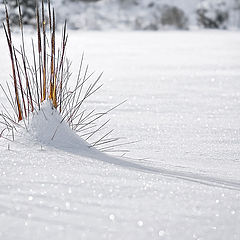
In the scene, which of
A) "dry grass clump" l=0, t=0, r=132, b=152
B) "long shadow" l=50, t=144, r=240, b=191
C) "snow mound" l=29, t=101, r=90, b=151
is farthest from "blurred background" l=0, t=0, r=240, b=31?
"long shadow" l=50, t=144, r=240, b=191

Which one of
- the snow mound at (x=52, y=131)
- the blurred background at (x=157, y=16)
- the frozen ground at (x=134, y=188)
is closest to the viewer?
the frozen ground at (x=134, y=188)

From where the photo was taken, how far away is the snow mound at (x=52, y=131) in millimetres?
1177

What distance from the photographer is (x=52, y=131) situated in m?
1.21

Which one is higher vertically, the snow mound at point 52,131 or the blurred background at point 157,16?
the blurred background at point 157,16

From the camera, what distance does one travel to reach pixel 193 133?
1.73 meters

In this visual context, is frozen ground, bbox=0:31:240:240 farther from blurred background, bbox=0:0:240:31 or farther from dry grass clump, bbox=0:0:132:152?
blurred background, bbox=0:0:240:31

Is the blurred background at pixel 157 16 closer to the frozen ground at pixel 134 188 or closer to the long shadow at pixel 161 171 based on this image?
the frozen ground at pixel 134 188

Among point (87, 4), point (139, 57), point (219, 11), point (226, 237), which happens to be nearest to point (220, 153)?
point (226, 237)

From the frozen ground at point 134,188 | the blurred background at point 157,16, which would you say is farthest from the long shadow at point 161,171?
the blurred background at point 157,16

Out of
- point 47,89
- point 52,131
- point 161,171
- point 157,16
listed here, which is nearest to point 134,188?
point 161,171

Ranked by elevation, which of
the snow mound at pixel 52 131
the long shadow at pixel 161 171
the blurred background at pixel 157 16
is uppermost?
the blurred background at pixel 157 16

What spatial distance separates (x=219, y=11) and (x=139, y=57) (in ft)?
39.1

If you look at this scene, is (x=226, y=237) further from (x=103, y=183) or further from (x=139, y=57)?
(x=139, y=57)

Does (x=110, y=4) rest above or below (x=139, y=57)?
above
